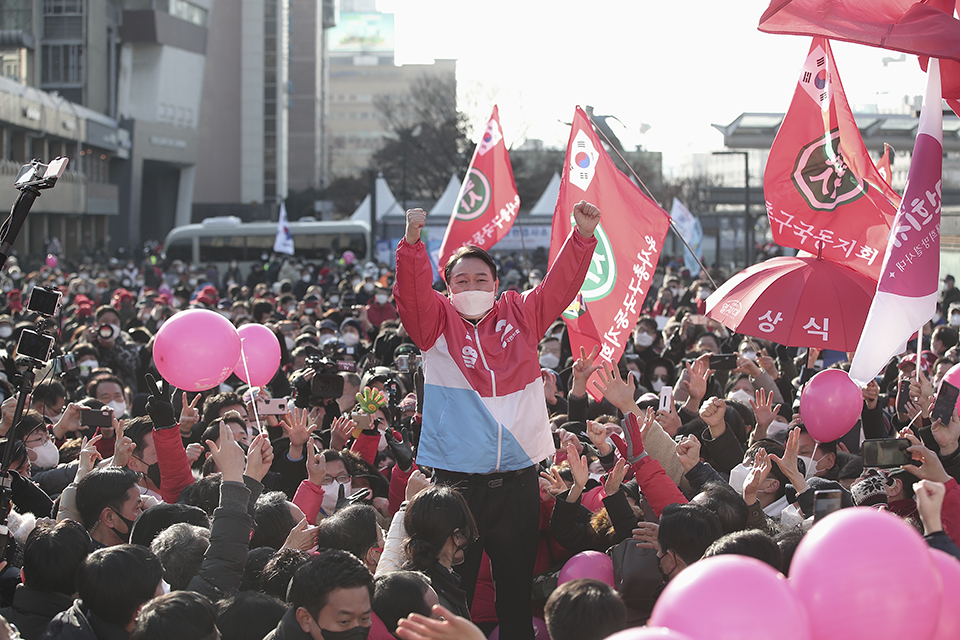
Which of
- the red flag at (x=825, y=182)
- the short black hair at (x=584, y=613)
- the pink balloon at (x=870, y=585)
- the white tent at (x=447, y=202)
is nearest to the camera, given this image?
the pink balloon at (x=870, y=585)

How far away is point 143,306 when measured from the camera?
51.0 ft

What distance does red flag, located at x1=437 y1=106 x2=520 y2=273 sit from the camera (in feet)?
36.2

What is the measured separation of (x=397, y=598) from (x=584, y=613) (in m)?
0.72

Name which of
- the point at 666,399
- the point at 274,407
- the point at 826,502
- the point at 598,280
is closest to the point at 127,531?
the point at 274,407

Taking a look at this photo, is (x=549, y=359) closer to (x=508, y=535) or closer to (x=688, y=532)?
(x=508, y=535)

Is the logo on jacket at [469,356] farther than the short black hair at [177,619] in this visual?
Yes

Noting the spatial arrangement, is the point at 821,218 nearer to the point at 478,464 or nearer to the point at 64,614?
the point at 478,464

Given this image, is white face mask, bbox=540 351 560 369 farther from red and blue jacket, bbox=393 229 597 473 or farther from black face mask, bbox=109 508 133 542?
black face mask, bbox=109 508 133 542

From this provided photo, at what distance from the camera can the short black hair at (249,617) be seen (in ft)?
10.8

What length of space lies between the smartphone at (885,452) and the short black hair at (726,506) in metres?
0.54

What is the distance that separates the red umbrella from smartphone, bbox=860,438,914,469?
236cm

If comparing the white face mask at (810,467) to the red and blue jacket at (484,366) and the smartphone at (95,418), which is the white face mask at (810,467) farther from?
the smartphone at (95,418)

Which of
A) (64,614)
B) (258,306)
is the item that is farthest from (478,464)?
(258,306)

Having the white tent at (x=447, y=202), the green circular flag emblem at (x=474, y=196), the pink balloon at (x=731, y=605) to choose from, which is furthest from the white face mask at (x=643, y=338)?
the white tent at (x=447, y=202)
